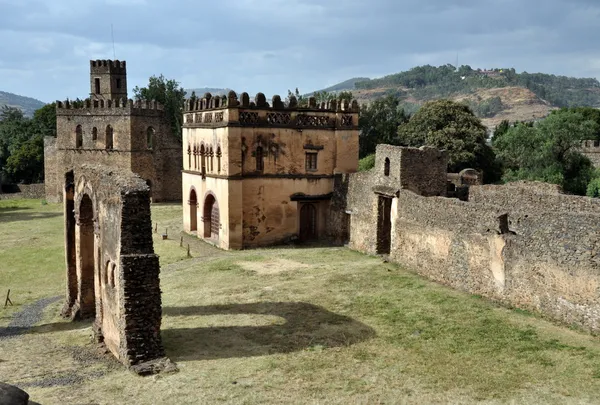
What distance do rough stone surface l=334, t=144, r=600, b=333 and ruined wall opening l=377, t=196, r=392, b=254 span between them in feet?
0.36

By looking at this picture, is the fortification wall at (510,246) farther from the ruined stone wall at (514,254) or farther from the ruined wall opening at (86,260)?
the ruined wall opening at (86,260)

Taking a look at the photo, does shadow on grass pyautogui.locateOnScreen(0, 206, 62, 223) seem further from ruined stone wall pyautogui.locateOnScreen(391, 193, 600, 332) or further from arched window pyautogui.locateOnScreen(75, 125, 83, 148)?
ruined stone wall pyautogui.locateOnScreen(391, 193, 600, 332)

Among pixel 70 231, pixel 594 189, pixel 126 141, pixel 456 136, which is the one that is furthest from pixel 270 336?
pixel 456 136

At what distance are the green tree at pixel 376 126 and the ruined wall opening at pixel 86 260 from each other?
1533 inches

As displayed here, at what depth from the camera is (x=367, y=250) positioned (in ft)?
81.8

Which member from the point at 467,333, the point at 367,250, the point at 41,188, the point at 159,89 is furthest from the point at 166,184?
the point at 467,333

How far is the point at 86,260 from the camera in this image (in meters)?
18.4

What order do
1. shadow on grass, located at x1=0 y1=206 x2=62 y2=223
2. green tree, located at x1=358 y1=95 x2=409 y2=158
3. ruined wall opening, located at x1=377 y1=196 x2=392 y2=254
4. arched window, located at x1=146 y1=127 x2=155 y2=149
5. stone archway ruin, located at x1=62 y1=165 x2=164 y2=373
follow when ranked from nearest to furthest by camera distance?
stone archway ruin, located at x1=62 y1=165 x2=164 y2=373
ruined wall opening, located at x1=377 y1=196 x2=392 y2=254
shadow on grass, located at x1=0 y1=206 x2=62 y2=223
arched window, located at x1=146 y1=127 x2=155 y2=149
green tree, located at x1=358 y1=95 x2=409 y2=158

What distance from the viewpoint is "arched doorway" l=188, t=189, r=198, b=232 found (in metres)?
31.4

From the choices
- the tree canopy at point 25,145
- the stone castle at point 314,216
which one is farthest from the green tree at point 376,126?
the tree canopy at point 25,145

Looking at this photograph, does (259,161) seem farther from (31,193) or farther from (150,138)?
(31,193)

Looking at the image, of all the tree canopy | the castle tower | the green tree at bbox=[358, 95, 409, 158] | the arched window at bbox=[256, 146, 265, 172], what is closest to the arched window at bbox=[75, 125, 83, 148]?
the castle tower

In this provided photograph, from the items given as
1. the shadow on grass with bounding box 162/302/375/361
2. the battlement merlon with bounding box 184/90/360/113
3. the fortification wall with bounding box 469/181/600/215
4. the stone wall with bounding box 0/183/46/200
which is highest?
the battlement merlon with bounding box 184/90/360/113

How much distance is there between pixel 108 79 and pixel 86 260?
39.9m
